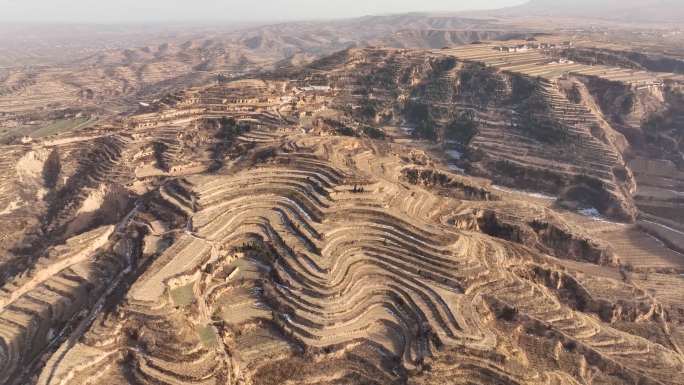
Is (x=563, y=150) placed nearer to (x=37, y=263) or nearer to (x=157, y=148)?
(x=157, y=148)

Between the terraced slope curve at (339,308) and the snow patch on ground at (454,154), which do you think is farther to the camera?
the snow patch on ground at (454,154)

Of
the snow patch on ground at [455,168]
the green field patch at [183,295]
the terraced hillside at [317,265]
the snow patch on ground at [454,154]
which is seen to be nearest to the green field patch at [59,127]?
the terraced hillside at [317,265]

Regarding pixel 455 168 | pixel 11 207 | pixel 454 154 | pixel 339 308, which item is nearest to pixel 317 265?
pixel 339 308

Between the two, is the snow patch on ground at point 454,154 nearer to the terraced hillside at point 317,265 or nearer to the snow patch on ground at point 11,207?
the terraced hillside at point 317,265

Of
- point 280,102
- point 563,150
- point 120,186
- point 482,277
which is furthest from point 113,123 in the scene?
point 563,150

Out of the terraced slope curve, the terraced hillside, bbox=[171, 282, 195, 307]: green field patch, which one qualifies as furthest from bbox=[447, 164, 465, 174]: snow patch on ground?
bbox=[171, 282, 195, 307]: green field patch

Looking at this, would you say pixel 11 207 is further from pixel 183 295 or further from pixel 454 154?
pixel 454 154

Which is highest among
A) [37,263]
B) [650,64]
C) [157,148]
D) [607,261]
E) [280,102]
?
[650,64]

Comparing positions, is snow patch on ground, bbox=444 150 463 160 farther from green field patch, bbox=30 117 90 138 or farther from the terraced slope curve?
green field patch, bbox=30 117 90 138
